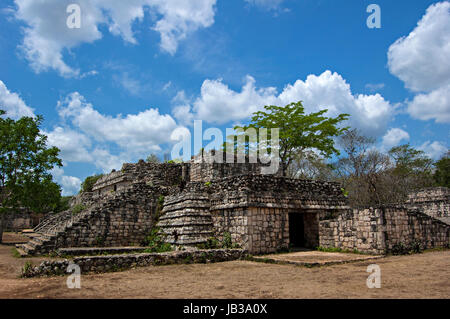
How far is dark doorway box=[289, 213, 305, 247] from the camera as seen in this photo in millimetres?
14500

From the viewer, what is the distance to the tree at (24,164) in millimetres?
17281

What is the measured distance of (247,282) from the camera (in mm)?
7141

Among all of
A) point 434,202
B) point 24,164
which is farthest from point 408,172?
point 24,164

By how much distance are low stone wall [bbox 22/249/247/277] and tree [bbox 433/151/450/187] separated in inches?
1223

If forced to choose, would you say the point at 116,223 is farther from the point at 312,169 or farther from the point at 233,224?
the point at 312,169

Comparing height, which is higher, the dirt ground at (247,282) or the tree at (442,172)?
the tree at (442,172)

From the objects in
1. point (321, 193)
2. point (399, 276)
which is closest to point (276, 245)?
point (321, 193)

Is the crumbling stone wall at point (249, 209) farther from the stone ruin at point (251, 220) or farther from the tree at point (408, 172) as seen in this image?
the tree at point (408, 172)

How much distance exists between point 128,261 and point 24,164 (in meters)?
12.2

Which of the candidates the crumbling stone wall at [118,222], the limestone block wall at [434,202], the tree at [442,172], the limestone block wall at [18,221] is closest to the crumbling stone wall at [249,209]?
the crumbling stone wall at [118,222]

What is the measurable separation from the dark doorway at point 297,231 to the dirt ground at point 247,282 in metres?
4.84

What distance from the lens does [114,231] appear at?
14.7 m

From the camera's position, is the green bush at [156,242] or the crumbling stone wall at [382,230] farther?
the green bush at [156,242]

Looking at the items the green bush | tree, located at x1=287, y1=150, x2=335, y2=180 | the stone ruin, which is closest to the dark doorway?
the stone ruin
